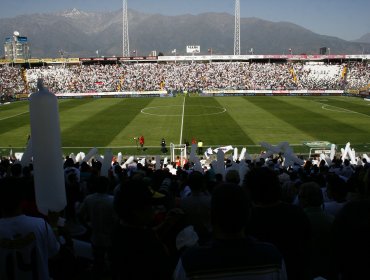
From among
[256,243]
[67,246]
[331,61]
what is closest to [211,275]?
[256,243]

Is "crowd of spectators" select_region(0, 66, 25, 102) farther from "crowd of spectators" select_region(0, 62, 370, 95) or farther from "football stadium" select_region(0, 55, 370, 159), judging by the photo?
"football stadium" select_region(0, 55, 370, 159)

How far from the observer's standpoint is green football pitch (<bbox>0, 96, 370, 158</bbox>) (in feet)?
104

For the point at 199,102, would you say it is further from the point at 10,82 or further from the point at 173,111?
the point at 10,82

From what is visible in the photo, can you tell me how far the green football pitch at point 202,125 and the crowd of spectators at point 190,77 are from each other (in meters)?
22.1

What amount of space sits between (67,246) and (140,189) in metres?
1.47

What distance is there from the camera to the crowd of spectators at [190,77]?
3115 inches

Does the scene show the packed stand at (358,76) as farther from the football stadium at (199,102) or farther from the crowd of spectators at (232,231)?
the crowd of spectators at (232,231)

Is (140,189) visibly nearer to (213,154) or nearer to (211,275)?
(211,275)

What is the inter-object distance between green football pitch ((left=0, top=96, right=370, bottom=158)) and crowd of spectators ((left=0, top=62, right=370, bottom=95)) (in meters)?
22.1

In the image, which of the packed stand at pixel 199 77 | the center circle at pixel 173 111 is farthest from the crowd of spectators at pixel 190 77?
the center circle at pixel 173 111

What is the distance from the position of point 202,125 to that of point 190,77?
4808 centimetres

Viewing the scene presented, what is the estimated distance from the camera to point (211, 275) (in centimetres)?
307

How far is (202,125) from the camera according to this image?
3944 centimetres

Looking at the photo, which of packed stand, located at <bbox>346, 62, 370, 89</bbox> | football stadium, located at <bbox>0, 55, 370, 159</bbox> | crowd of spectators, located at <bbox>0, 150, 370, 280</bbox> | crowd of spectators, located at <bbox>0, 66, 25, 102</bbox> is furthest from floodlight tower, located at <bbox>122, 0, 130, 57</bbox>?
crowd of spectators, located at <bbox>0, 150, 370, 280</bbox>
